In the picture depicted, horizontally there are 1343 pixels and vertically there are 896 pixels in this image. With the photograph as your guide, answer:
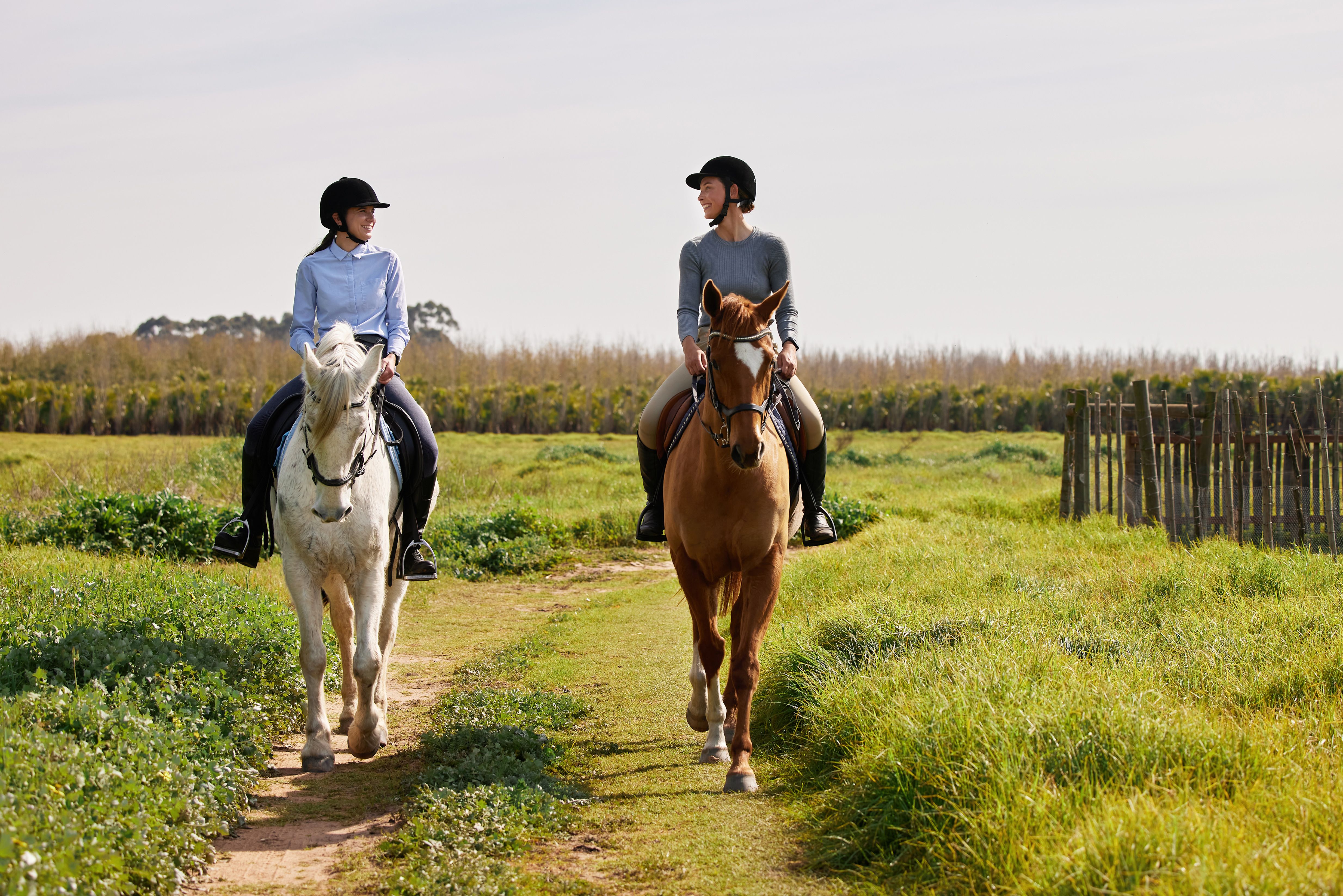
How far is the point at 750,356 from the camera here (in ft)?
15.5

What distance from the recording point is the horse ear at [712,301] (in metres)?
4.89

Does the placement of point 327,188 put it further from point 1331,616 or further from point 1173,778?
point 1331,616

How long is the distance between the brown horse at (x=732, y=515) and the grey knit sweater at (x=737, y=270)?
76cm

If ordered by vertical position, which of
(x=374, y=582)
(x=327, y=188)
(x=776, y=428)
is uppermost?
(x=327, y=188)

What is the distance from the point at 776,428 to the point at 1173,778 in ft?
8.87

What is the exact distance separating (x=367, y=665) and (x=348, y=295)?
2.29m

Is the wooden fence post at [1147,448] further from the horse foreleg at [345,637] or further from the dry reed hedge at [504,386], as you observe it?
the dry reed hedge at [504,386]

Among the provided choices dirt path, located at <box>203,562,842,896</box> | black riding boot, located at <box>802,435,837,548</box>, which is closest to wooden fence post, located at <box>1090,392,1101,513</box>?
dirt path, located at <box>203,562,842,896</box>

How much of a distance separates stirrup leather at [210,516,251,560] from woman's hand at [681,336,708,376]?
9.19ft

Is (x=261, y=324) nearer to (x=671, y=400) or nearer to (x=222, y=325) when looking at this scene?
(x=222, y=325)

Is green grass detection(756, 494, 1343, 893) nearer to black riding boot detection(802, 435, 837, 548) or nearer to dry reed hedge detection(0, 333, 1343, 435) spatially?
black riding boot detection(802, 435, 837, 548)

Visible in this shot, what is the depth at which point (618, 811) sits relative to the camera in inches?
183

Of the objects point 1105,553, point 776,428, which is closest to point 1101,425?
point 1105,553

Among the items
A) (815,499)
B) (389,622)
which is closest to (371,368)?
(389,622)
